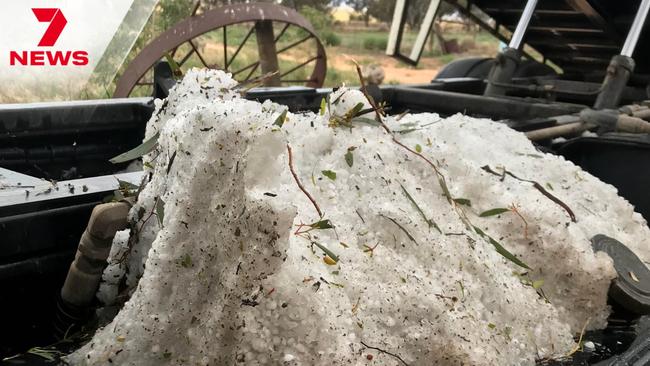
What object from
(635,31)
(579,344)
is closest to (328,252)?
(579,344)

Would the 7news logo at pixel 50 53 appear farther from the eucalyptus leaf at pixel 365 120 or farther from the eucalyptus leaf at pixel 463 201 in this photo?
the eucalyptus leaf at pixel 463 201

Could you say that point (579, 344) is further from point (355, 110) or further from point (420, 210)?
point (355, 110)

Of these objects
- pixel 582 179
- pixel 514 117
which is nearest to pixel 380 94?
pixel 514 117

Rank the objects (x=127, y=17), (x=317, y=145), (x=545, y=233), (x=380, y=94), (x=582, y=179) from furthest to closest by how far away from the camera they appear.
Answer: (x=127, y=17) → (x=380, y=94) → (x=582, y=179) → (x=545, y=233) → (x=317, y=145)

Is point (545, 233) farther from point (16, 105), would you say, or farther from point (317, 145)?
point (16, 105)

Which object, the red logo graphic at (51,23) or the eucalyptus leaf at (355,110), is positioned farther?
the red logo graphic at (51,23)

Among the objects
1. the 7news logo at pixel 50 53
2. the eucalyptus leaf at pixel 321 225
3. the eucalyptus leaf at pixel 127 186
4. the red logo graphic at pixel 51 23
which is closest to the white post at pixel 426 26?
the 7news logo at pixel 50 53
